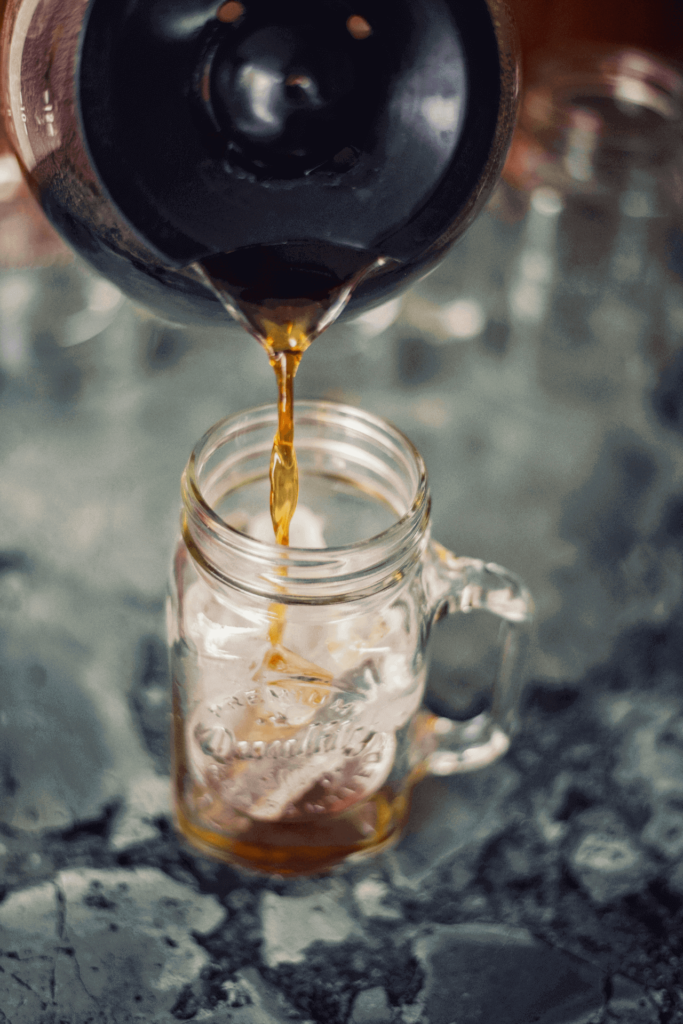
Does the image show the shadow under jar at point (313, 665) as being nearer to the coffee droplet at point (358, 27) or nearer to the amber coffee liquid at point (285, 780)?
the amber coffee liquid at point (285, 780)

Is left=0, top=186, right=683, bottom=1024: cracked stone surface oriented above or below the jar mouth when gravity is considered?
below

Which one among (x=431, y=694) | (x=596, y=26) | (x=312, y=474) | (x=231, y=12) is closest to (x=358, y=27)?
(x=231, y=12)

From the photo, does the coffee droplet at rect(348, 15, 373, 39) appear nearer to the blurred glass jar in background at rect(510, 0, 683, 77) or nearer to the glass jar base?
the glass jar base

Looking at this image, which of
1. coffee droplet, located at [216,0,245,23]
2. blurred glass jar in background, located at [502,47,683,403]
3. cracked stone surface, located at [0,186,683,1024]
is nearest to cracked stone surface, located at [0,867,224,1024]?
cracked stone surface, located at [0,186,683,1024]

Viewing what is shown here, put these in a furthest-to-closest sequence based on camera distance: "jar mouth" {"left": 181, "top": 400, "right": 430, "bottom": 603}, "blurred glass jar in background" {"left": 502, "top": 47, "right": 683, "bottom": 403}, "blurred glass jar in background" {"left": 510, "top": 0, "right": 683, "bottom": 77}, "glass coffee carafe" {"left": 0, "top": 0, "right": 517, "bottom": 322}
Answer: "blurred glass jar in background" {"left": 510, "top": 0, "right": 683, "bottom": 77}
"blurred glass jar in background" {"left": 502, "top": 47, "right": 683, "bottom": 403}
"jar mouth" {"left": 181, "top": 400, "right": 430, "bottom": 603}
"glass coffee carafe" {"left": 0, "top": 0, "right": 517, "bottom": 322}

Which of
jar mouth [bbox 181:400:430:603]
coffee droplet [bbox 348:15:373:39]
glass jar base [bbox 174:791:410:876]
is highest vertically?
coffee droplet [bbox 348:15:373:39]

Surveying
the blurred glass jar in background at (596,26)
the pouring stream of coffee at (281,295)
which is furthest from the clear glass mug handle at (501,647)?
the blurred glass jar in background at (596,26)

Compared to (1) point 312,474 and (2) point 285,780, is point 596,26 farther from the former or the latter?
(2) point 285,780
